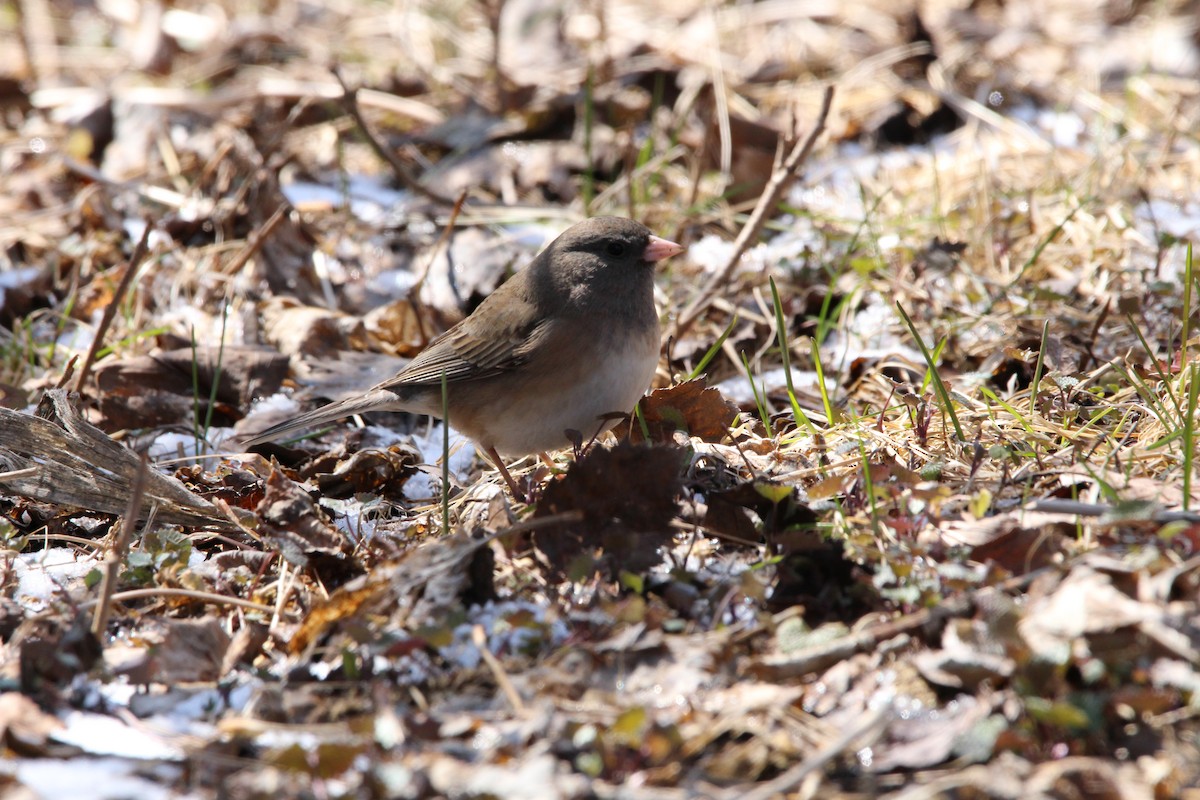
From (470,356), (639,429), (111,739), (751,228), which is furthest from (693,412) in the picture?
(111,739)

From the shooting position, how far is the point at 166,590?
2.29 metres

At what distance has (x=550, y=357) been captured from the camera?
3.06 m

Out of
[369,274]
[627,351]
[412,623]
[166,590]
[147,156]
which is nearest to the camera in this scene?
[412,623]

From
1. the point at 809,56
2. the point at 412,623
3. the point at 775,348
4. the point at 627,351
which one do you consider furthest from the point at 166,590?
the point at 809,56

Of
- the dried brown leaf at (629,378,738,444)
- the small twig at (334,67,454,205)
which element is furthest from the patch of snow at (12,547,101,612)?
the small twig at (334,67,454,205)

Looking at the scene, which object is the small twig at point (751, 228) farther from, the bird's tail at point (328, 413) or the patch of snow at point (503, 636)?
the patch of snow at point (503, 636)

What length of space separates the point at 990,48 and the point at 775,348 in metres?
2.75

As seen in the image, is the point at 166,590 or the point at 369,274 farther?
the point at 369,274

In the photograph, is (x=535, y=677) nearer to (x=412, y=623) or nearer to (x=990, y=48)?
(x=412, y=623)

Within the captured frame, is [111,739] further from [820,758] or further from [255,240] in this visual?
[255,240]

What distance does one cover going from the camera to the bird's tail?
317 centimetres

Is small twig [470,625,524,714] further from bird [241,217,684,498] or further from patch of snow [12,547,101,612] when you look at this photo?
patch of snow [12,547,101,612]

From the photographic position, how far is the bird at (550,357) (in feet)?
9.82

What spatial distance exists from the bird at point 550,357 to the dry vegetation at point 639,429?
0.15m
